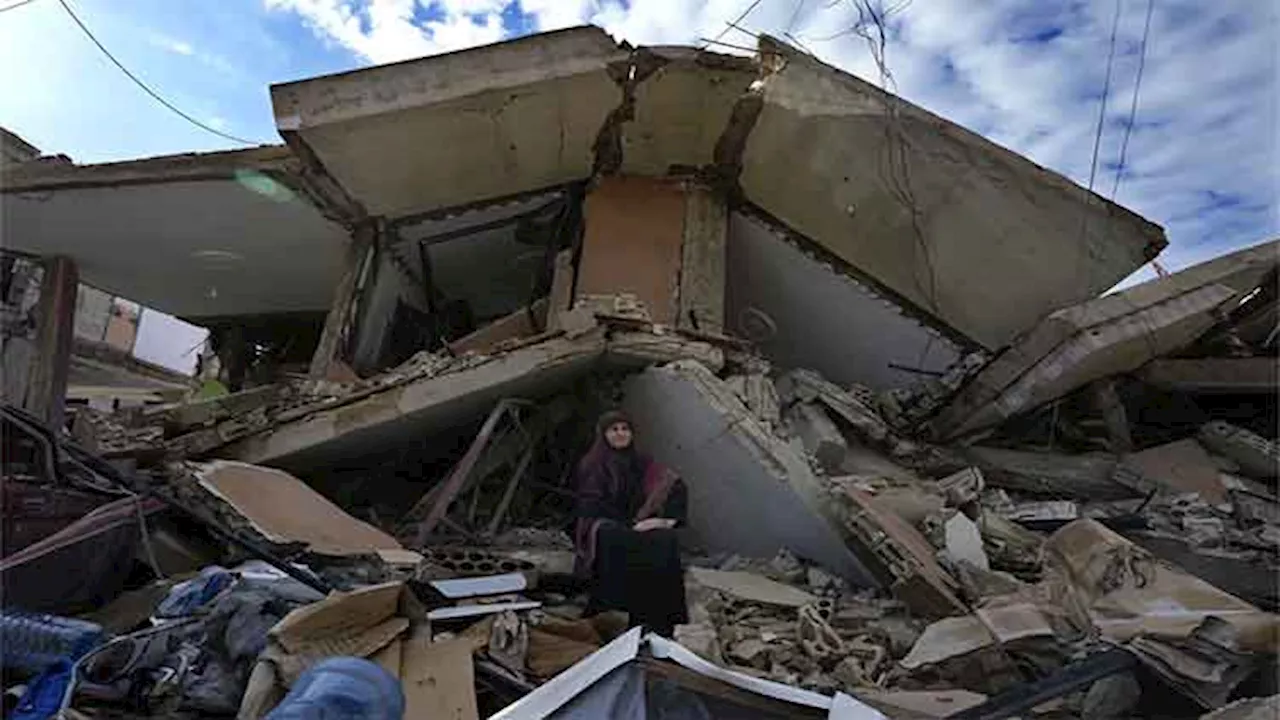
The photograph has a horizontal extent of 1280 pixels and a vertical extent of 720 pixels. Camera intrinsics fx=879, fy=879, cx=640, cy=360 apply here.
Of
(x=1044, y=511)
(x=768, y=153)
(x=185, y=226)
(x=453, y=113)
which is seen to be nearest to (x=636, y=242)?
(x=768, y=153)

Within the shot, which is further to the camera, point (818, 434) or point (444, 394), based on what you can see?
point (818, 434)

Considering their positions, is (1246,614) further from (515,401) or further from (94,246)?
(94,246)

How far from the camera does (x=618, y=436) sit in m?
5.73

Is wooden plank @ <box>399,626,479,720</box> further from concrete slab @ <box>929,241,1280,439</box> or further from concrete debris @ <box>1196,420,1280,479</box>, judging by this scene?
concrete debris @ <box>1196,420,1280,479</box>

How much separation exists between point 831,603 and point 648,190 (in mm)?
4924

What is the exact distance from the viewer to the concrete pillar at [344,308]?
8.30m

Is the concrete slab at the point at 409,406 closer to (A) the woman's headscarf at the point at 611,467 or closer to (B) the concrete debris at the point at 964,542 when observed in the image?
(A) the woman's headscarf at the point at 611,467

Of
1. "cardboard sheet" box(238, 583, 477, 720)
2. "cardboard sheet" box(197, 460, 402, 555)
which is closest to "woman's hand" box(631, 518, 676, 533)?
"cardboard sheet" box(238, 583, 477, 720)

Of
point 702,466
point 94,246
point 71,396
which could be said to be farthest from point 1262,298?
point 71,396

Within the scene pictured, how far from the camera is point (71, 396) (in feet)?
46.5

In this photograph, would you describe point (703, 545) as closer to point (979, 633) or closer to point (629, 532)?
point (629, 532)

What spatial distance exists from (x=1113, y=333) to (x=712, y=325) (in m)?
3.27

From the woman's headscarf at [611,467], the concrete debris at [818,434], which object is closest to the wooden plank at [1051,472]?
the concrete debris at [818,434]

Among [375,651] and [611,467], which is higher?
[611,467]
